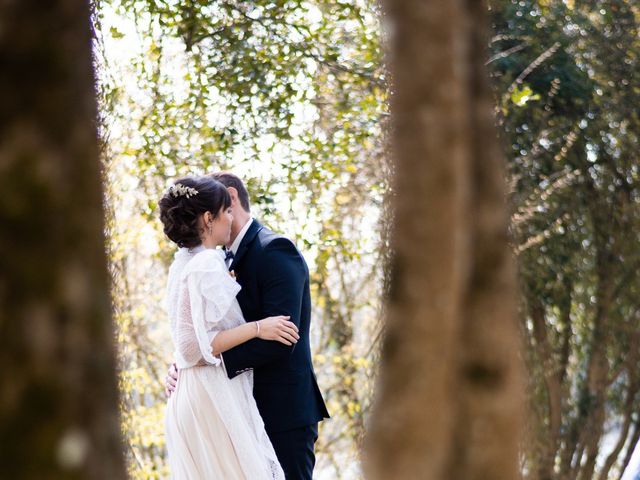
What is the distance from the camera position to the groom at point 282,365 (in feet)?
12.1

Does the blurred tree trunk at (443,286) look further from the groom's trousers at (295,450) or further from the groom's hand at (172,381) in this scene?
the groom's hand at (172,381)

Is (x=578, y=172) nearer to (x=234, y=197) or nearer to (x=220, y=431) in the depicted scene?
(x=234, y=197)

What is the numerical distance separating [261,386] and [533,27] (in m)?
4.56

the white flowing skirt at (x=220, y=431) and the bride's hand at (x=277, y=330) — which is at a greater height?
A: the bride's hand at (x=277, y=330)

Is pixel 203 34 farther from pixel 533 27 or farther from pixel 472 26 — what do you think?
pixel 472 26

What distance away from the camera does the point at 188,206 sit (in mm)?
3650

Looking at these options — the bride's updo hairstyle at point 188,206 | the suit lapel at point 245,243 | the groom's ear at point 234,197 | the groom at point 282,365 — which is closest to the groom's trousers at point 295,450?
the groom at point 282,365

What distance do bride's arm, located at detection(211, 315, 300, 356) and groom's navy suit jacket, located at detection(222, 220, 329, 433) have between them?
7cm

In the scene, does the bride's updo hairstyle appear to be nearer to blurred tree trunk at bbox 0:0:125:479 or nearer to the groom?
the groom

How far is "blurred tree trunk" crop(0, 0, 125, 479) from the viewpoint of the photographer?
89cm

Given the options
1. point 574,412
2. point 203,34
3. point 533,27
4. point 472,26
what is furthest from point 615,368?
point 472,26

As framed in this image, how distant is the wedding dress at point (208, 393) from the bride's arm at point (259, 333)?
0.13 feet

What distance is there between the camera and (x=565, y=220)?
288 inches

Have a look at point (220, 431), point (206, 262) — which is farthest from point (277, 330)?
point (220, 431)
